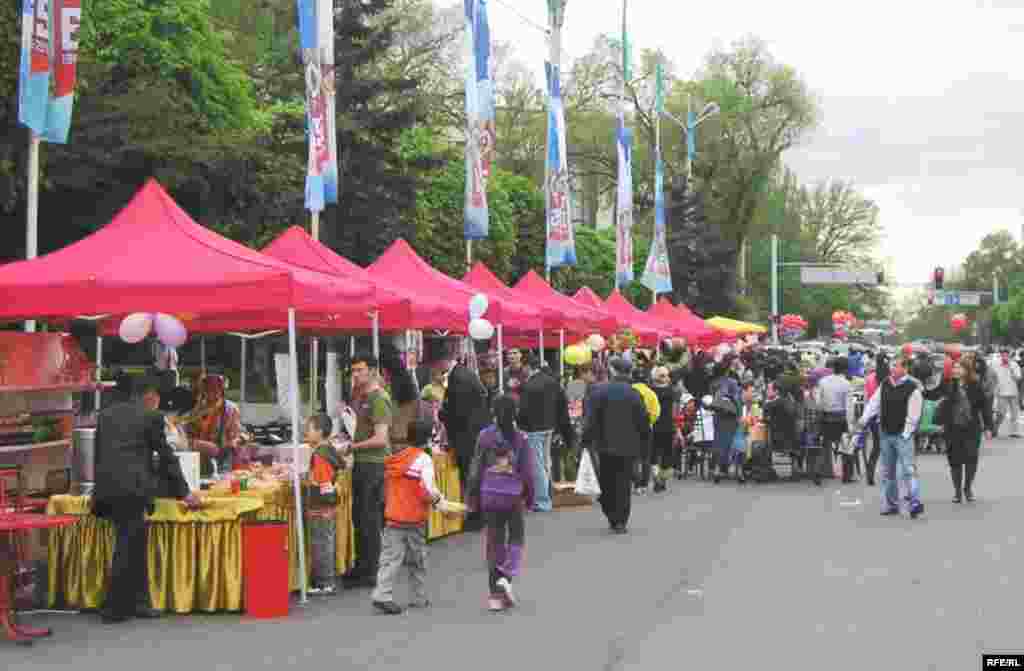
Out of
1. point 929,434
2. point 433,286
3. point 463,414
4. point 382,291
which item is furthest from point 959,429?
point 929,434

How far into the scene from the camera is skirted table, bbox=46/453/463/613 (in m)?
11.2

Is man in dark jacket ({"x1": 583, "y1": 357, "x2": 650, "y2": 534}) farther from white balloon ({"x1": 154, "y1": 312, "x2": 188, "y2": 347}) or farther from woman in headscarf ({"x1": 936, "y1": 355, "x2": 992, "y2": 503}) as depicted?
white balloon ({"x1": 154, "y1": 312, "x2": 188, "y2": 347})

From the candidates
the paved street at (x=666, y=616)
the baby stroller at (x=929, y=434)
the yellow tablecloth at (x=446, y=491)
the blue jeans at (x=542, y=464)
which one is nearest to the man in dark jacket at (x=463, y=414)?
the yellow tablecloth at (x=446, y=491)

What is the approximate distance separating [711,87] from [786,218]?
1322 inches

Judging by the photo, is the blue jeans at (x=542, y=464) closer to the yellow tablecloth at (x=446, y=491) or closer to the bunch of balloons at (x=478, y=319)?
the yellow tablecloth at (x=446, y=491)

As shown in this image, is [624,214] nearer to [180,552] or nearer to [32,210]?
[32,210]

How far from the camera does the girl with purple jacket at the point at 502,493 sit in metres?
11.1

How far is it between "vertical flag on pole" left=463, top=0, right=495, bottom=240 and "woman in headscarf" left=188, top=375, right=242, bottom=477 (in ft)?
35.7

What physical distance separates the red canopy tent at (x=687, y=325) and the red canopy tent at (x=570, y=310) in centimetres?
1207

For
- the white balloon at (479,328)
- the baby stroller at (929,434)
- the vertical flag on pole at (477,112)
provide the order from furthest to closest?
the baby stroller at (929,434) < the vertical flag on pole at (477,112) < the white balloon at (479,328)

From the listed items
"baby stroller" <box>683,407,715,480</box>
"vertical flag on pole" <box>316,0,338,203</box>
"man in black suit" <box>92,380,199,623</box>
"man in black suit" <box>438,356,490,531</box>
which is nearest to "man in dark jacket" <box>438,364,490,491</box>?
"man in black suit" <box>438,356,490,531</box>

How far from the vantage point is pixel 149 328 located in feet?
42.8

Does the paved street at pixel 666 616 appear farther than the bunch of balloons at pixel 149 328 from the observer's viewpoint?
No

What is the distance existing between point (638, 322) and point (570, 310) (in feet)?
34.4
